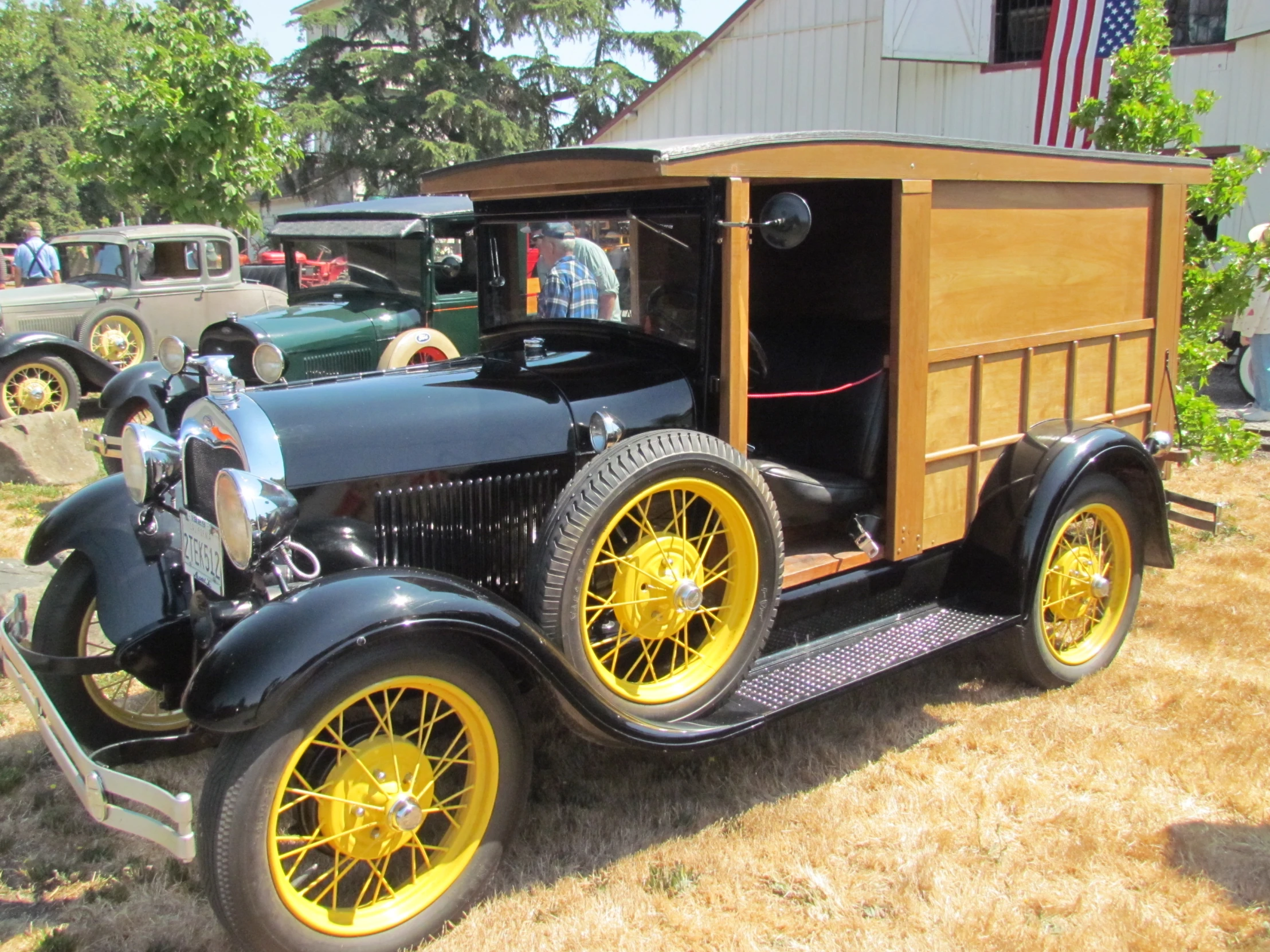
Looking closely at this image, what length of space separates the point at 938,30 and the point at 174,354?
884cm

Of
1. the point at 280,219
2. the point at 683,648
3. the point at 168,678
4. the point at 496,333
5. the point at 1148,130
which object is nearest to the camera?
the point at 168,678

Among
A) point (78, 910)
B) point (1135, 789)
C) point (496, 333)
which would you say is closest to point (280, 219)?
point (496, 333)

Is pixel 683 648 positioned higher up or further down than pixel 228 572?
further down

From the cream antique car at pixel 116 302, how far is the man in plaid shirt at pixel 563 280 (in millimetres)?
Answer: 6721

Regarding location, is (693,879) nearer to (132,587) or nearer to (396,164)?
(132,587)

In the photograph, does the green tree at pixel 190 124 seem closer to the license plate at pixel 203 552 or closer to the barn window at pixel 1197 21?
the license plate at pixel 203 552

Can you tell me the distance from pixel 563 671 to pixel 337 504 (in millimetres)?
769

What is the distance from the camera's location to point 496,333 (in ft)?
12.6

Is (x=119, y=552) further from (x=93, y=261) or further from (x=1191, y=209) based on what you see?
(x=93, y=261)

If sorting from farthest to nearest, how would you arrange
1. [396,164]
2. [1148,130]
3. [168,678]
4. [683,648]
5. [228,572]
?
[396,164] < [1148,130] < [683,648] < [168,678] < [228,572]

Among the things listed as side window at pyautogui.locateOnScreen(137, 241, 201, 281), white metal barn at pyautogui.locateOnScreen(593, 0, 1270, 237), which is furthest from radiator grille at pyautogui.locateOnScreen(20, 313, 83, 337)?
white metal barn at pyautogui.locateOnScreen(593, 0, 1270, 237)

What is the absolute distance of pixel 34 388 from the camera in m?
8.73

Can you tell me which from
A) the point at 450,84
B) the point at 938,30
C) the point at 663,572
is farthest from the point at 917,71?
the point at 450,84

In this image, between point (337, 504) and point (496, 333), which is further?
point (496, 333)
